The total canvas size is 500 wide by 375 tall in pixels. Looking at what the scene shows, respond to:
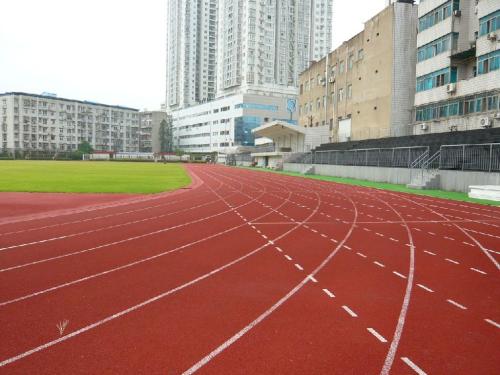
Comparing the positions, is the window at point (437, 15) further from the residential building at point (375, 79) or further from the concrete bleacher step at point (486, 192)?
the concrete bleacher step at point (486, 192)

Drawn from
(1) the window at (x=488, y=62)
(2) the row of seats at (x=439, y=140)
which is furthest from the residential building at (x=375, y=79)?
(1) the window at (x=488, y=62)

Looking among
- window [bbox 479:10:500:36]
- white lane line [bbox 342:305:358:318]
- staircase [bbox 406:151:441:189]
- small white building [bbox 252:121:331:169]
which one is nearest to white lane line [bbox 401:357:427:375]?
white lane line [bbox 342:305:358:318]

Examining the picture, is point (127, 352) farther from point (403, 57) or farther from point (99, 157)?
point (99, 157)

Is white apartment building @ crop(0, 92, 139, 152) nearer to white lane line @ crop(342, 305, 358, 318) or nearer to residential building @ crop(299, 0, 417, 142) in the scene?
residential building @ crop(299, 0, 417, 142)

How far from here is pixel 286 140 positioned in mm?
71562

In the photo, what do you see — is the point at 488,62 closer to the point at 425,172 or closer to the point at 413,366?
the point at 425,172

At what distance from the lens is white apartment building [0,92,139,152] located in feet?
404

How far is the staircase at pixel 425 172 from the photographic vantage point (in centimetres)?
2794

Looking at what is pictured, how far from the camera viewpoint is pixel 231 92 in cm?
13588

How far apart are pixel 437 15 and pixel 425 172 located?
16688mm

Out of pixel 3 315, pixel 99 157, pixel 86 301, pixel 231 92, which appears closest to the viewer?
pixel 3 315

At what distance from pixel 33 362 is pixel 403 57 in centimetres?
4520

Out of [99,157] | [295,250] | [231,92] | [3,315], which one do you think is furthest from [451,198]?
[231,92]

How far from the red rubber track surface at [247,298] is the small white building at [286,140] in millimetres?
48501
